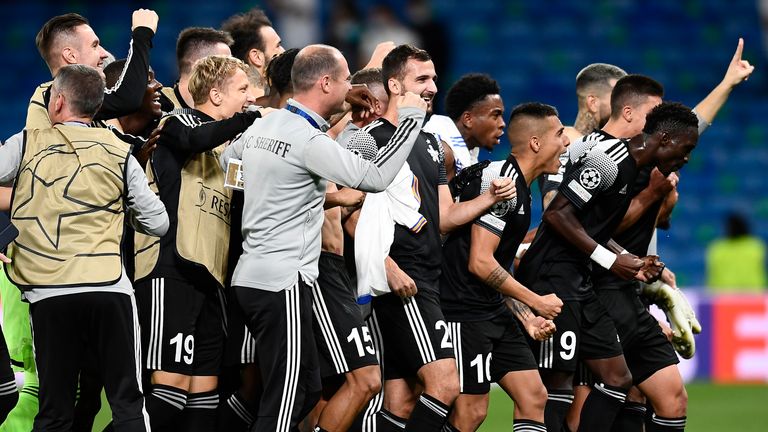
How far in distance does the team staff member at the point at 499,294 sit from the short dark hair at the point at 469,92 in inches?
13.9

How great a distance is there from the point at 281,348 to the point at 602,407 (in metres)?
2.08

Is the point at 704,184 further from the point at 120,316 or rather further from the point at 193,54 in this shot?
the point at 120,316

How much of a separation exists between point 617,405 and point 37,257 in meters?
3.16

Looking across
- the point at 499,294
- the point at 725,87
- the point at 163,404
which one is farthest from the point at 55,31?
the point at 725,87

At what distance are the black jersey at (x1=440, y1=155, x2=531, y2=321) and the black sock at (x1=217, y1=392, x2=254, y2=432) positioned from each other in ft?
3.74

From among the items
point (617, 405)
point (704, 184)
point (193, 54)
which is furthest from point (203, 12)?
point (617, 405)

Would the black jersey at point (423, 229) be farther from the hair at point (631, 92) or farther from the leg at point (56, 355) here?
the leg at point (56, 355)

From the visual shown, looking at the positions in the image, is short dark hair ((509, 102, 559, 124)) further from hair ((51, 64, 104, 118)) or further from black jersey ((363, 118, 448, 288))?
hair ((51, 64, 104, 118))

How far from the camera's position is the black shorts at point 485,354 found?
6.26 m

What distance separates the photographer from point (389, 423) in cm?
629

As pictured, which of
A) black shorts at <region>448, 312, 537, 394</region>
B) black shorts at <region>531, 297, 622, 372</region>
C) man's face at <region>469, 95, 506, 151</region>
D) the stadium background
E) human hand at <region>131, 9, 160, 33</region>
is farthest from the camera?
the stadium background

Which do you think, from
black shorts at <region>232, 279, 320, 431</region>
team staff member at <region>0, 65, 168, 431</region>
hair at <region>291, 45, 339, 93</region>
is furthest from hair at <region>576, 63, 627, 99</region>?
team staff member at <region>0, 65, 168, 431</region>

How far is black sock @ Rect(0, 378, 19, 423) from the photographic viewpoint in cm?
569

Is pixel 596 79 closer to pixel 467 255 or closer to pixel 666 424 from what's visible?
pixel 467 255
